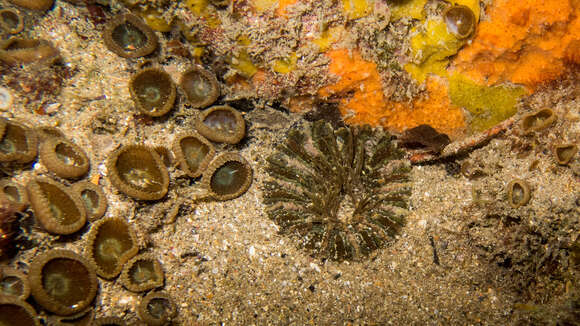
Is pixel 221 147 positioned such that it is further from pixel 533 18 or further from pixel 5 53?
pixel 533 18

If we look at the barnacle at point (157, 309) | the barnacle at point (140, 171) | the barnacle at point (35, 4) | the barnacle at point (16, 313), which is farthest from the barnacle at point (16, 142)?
the barnacle at point (157, 309)

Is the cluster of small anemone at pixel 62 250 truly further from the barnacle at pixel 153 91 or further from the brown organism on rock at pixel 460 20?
the brown organism on rock at pixel 460 20

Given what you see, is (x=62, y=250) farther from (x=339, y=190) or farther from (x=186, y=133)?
(x=339, y=190)

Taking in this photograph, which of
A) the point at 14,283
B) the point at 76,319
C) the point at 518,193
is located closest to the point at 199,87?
the point at 14,283

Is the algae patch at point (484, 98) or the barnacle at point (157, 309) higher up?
the algae patch at point (484, 98)

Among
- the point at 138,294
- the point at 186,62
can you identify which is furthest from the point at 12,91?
the point at 138,294

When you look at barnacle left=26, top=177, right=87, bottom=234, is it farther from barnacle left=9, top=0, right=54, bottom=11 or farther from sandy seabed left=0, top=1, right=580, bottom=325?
barnacle left=9, top=0, right=54, bottom=11

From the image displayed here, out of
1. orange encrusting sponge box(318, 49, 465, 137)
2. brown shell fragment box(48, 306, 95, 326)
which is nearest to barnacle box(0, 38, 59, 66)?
brown shell fragment box(48, 306, 95, 326)
